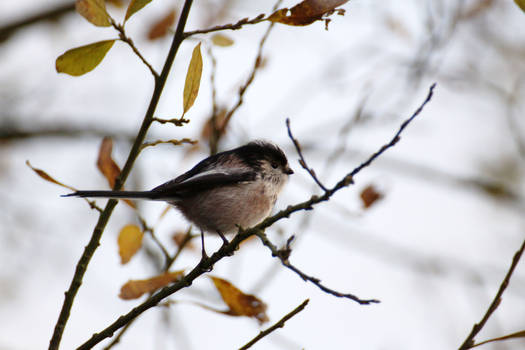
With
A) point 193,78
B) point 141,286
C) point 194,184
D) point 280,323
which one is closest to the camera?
point 280,323

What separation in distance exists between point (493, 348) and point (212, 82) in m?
5.99

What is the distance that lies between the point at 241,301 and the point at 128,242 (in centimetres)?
67

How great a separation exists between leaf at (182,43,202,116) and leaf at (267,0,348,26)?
323 millimetres

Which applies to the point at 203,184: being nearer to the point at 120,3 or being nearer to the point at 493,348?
the point at 120,3

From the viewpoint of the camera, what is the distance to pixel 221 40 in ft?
9.62

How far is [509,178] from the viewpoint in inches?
412

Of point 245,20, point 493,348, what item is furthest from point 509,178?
point 245,20

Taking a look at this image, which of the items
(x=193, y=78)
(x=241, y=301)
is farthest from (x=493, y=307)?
(x=193, y=78)

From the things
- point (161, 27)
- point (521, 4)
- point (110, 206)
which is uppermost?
point (161, 27)

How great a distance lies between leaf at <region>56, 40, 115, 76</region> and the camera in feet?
7.25

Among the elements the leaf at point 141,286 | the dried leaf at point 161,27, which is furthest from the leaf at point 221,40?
the dried leaf at point 161,27

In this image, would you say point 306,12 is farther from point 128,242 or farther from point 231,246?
point 128,242

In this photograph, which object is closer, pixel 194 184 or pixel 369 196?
pixel 369 196

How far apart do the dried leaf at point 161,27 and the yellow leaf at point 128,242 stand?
210 cm
